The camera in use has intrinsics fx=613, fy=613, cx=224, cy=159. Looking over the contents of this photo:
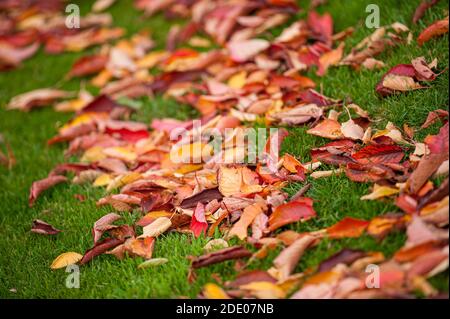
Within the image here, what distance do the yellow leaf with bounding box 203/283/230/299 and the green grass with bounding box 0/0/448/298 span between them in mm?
76

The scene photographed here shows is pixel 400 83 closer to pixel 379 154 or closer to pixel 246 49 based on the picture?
pixel 379 154

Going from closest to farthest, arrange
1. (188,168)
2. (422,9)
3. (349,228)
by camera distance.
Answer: (349,228) < (188,168) < (422,9)

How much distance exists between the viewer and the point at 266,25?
4215 millimetres

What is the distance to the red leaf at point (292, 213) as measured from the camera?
255 cm

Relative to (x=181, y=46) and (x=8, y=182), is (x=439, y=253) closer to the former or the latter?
(x=8, y=182)

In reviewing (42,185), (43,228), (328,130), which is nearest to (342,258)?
(328,130)

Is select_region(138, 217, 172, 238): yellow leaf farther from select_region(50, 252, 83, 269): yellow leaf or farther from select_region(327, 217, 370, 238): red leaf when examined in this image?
select_region(327, 217, 370, 238): red leaf

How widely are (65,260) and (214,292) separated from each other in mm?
810

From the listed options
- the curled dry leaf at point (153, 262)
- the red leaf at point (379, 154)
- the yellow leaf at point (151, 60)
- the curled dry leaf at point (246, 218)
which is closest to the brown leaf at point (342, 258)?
the curled dry leaf at point (246, 218)

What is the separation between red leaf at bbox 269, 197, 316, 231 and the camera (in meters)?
2.55

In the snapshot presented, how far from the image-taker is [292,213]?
257cm

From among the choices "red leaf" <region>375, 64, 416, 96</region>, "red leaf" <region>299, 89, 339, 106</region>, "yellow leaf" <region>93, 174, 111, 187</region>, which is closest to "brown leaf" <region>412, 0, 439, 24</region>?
"red leaf" <region>375, 64, 416, 96</region>

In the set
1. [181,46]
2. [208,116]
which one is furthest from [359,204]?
[181,46]

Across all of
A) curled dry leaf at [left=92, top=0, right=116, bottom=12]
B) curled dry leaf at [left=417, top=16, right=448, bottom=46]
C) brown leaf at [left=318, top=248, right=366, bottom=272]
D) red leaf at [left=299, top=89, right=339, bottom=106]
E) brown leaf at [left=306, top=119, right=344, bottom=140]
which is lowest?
brown leaf at [left=318, top=248, right=366, bottom=272]
